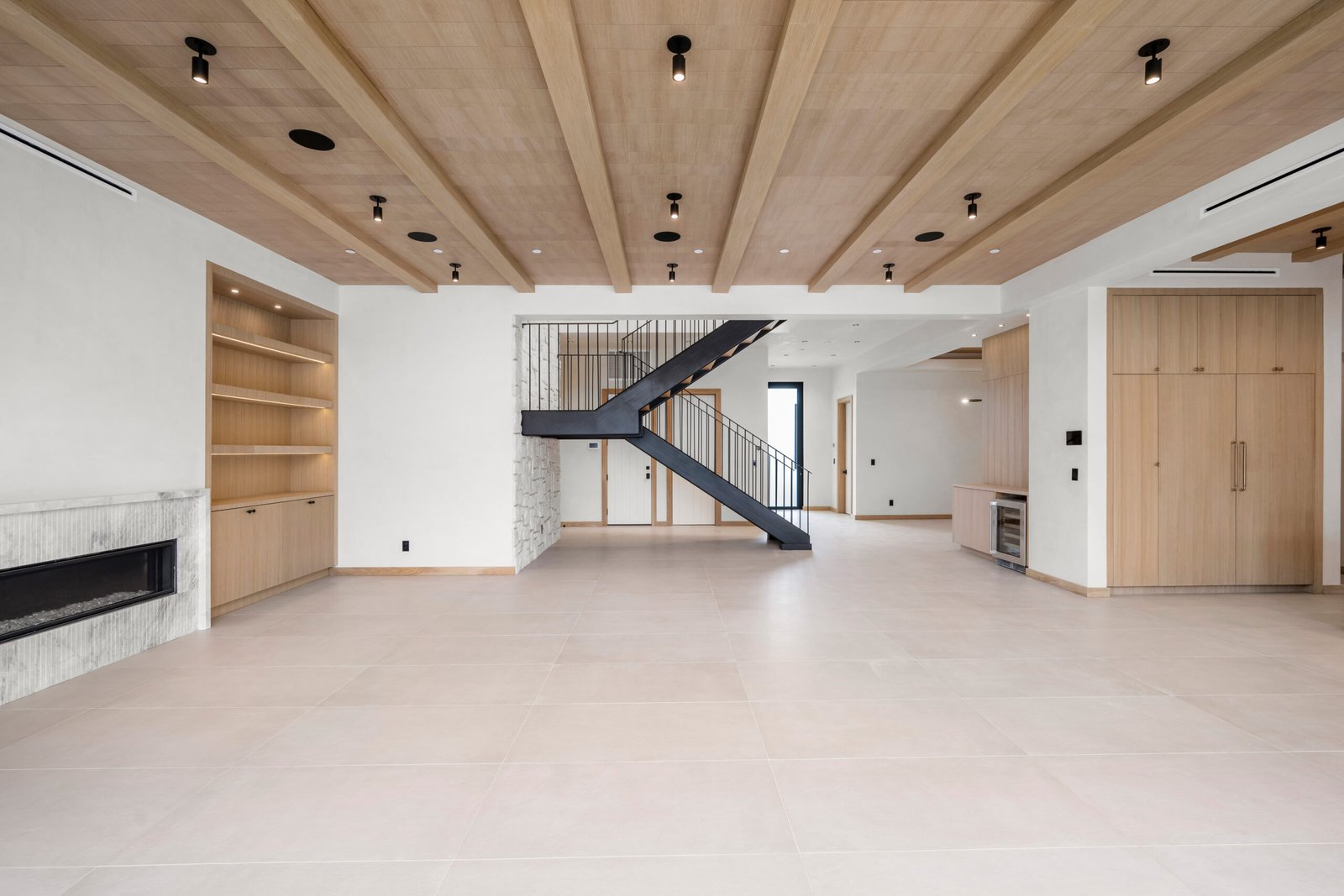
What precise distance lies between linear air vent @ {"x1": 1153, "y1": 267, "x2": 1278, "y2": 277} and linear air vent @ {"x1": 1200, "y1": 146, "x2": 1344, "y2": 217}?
1.73 meters

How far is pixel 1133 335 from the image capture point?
6.23 metres

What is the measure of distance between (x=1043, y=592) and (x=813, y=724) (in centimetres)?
431

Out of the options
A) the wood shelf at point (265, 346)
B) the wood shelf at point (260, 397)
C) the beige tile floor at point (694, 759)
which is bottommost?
the beige tile floor at point (694, 759)

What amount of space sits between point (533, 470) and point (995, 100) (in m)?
6.57

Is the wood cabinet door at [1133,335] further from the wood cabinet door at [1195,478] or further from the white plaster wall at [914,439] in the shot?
the white plaster wall at [914,439]

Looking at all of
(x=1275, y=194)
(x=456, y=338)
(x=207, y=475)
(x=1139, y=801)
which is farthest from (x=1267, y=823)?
(x=456, y=338)

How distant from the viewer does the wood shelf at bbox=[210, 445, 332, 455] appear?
18.3 ft

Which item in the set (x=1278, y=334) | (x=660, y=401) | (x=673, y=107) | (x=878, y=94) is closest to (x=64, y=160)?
(x=673, y=107)

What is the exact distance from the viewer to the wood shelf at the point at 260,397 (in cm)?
554

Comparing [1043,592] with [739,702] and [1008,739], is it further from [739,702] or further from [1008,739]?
[739,702]

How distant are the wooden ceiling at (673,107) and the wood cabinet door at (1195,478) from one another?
6.90 ft

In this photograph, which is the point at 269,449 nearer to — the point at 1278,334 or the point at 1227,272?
the point at 1227,272

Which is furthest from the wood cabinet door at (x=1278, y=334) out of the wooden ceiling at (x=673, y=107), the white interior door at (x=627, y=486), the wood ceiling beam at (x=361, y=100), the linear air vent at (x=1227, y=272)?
the white interior door at (x=627, y=486)

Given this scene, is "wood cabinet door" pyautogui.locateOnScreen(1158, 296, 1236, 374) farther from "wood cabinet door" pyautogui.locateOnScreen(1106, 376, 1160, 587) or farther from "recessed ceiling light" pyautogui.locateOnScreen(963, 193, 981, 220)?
"recessed ceiling light" pyautogui.locateOnScreen(963, 193, 981, 220)
